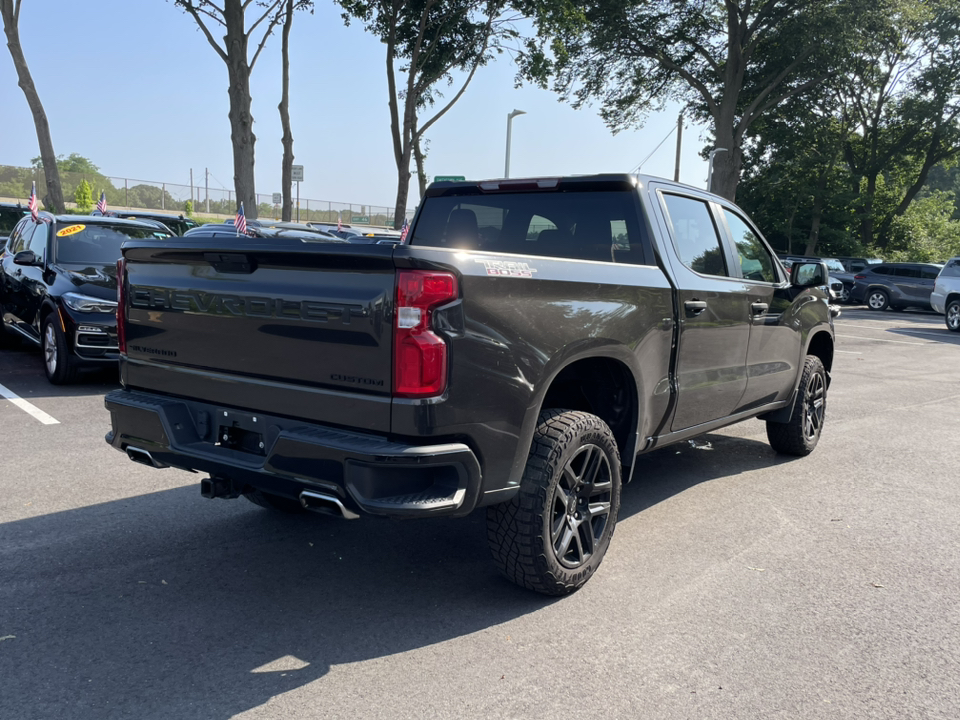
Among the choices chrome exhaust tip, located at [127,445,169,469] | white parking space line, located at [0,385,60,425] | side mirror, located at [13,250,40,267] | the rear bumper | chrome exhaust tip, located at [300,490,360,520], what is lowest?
white parking space line, located at [0,385,60,425]

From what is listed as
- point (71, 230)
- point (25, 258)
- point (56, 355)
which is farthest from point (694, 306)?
point (71, 230)

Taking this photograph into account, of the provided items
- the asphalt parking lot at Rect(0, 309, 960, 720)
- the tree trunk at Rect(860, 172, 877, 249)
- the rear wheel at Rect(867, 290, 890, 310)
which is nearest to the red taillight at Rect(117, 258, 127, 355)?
the asphalt parking lot at Rect(0, 309, 960, 720)

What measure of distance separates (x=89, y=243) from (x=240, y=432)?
7.36 metres

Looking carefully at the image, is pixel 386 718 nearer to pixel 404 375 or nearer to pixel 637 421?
pixel 404 375


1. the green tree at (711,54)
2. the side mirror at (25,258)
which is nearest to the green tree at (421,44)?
the green tree at (711,54)

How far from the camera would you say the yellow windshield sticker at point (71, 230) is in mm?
9680

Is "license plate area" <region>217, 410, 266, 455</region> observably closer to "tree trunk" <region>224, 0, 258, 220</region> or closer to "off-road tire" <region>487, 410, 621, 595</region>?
"off-road tire" <region>487, 410, 621, 595</region>

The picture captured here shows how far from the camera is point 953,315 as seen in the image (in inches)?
843

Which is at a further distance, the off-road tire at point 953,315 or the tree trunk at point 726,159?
the tree trunk at point 726,159

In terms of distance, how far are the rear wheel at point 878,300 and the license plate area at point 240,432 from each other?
29.2 m

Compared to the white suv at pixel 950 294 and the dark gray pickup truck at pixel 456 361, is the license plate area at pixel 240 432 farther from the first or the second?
the white suv at pixel 950 294

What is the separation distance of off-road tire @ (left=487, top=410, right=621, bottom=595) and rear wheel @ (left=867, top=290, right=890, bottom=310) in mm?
28031

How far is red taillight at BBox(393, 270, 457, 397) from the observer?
3010mm

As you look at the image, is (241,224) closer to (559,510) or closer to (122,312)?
(122,312)
